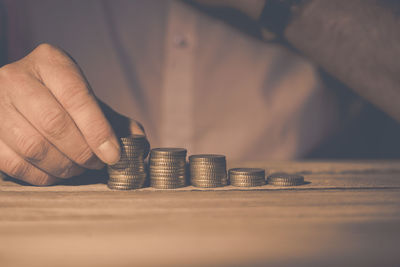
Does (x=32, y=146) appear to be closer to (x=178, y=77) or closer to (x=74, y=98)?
(x=74, y=98)

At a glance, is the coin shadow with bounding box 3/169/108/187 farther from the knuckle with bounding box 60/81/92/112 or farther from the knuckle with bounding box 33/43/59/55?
the knuckle with bounding box 33/43/59/55

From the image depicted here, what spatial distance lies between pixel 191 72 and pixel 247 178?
3.41 feet

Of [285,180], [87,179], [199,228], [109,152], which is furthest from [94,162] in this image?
[285,180]

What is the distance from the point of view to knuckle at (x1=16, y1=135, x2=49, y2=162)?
1119 mm

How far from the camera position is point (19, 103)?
113 centimetres

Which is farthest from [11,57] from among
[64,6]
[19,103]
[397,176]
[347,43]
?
[397,176]

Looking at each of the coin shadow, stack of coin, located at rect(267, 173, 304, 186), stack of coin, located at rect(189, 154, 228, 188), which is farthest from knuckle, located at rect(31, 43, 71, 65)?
stack of coin, located at rect(267, 173, 304, 186)

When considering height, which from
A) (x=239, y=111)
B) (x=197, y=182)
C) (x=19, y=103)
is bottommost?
(x=197, y=182)

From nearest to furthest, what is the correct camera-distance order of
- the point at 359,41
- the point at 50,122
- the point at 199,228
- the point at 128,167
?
the point at 199,228
the point at 50,122
the point at 128,167
the point at 359,41

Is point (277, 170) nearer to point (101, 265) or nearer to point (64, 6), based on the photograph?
point (101, 265)

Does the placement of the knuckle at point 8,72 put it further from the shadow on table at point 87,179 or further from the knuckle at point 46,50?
the shadow on table at point 87,179

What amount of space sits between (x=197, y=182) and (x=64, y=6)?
143 cm

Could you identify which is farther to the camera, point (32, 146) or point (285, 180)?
point (285, 180)

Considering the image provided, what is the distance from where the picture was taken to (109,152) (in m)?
1.12
